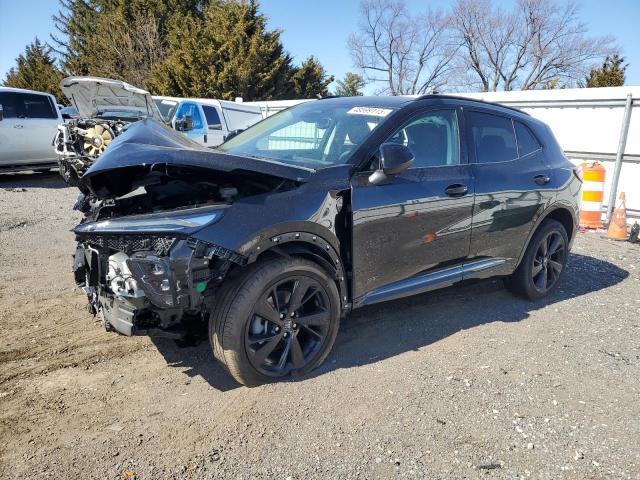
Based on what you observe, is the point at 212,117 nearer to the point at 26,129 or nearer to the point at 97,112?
the point at 97,112

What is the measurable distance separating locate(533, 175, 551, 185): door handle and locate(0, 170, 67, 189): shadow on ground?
34.8 feet

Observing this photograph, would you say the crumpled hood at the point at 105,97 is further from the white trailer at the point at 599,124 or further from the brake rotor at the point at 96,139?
the white trailer at the point at 599,124

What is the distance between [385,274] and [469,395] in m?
0.97

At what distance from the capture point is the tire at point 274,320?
2.97 m

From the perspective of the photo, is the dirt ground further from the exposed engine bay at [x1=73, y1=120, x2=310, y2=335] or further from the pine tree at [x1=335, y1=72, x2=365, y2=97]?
the pine tree at [x1=335, y1=72, x2=365, y2=97]

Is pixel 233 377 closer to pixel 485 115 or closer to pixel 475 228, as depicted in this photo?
pixel 475 228

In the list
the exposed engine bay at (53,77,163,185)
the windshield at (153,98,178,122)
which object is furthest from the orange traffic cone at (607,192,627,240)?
the windshield at (153,98,178,122)

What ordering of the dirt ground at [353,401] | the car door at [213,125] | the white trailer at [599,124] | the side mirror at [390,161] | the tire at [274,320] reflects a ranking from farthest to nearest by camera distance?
1. the car door at [213,125]
2. the white trailer at [599,124]
3. the side mirror at [390,161]
4. the tire at [274,320]
5. the dirt ground at [353,401]

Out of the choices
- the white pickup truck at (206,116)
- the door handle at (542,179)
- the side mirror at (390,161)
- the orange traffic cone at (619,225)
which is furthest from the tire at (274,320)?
the white pickup truck at (206,116)

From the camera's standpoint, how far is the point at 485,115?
4402mm

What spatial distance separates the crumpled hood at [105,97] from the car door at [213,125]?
48.7 inches

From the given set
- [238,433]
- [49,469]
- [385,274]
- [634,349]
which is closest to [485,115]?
[385,274]

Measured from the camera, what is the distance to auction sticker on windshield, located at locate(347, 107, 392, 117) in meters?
3.77

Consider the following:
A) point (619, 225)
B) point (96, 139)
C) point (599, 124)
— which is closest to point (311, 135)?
point (619, 225)
